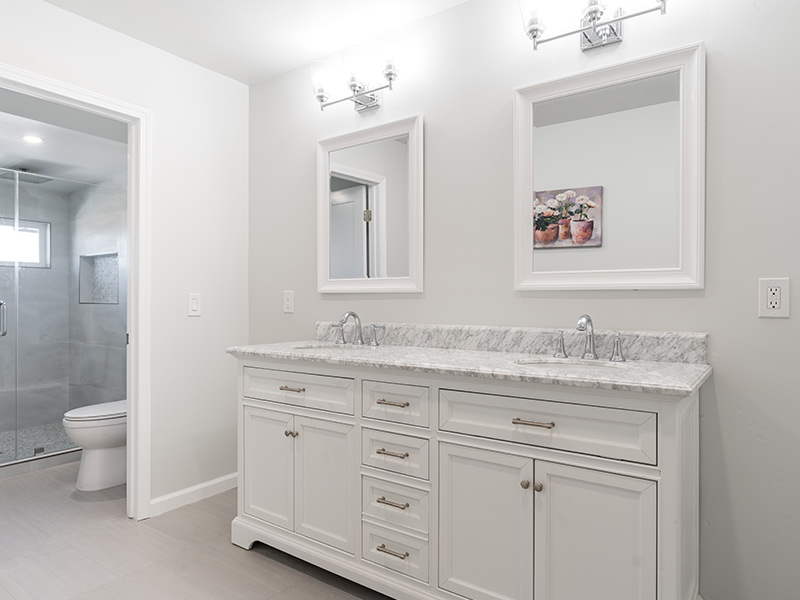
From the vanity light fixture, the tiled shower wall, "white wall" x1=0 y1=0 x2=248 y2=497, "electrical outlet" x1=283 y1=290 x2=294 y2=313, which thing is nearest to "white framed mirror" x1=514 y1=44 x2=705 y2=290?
the vanity light fixture

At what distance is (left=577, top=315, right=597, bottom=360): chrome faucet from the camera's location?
1.81 meters

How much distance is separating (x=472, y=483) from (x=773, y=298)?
1.10m

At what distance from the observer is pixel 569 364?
179 centimetres

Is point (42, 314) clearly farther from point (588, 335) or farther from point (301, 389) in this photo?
point (588, 335)

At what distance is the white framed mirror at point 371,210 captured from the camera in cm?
235

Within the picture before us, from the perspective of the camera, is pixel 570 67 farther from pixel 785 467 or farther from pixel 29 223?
pixel 29 223

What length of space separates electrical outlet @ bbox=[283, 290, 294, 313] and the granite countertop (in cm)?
62

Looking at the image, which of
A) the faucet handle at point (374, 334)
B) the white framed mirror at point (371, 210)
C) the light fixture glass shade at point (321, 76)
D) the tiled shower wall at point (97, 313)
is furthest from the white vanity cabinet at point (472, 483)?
the tiled shower wall at point (97, 313)

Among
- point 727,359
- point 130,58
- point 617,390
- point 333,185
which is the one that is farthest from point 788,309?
point 130,58

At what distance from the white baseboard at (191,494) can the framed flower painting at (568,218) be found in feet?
7.11

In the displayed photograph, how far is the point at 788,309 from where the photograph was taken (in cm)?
157

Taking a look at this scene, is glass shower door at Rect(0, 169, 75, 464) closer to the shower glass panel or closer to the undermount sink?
the shower glass panel

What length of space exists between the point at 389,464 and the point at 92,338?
3492 mm

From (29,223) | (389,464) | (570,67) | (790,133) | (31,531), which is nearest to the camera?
(790,133)
